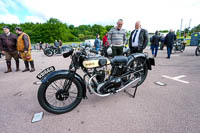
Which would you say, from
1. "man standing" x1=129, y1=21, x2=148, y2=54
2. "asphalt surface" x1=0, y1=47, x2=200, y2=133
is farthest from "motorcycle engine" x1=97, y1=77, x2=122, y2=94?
"man standing" x1=129, y1=21, x2=148, y2=54

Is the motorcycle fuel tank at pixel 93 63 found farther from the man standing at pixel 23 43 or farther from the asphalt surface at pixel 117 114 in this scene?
the man standing at pixel 23 43

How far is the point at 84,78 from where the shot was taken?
1.81 metres

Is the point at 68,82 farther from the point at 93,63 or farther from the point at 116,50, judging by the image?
the point at 116,50

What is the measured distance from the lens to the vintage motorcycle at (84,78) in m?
1.57

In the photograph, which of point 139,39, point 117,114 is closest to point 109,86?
point 117,114

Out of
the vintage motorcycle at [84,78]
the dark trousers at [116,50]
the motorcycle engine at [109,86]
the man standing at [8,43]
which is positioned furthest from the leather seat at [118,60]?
the man standing at [8,43]

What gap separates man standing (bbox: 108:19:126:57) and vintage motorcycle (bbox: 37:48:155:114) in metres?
1.13

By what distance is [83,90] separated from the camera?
173cm

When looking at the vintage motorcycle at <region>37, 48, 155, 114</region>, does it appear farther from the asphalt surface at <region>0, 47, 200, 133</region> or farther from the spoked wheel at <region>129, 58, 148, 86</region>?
the asphalt surface at <region>0, 47, 200, 133</region>

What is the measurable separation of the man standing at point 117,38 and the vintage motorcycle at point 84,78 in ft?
3.71

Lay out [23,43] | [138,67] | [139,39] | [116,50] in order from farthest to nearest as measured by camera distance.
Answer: [23,43] → [116,50] → [139,39] → [138,67]

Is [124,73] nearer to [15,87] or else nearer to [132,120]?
[132,120]

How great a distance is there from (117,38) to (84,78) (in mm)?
1962

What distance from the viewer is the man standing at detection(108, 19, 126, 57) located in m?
3.16
